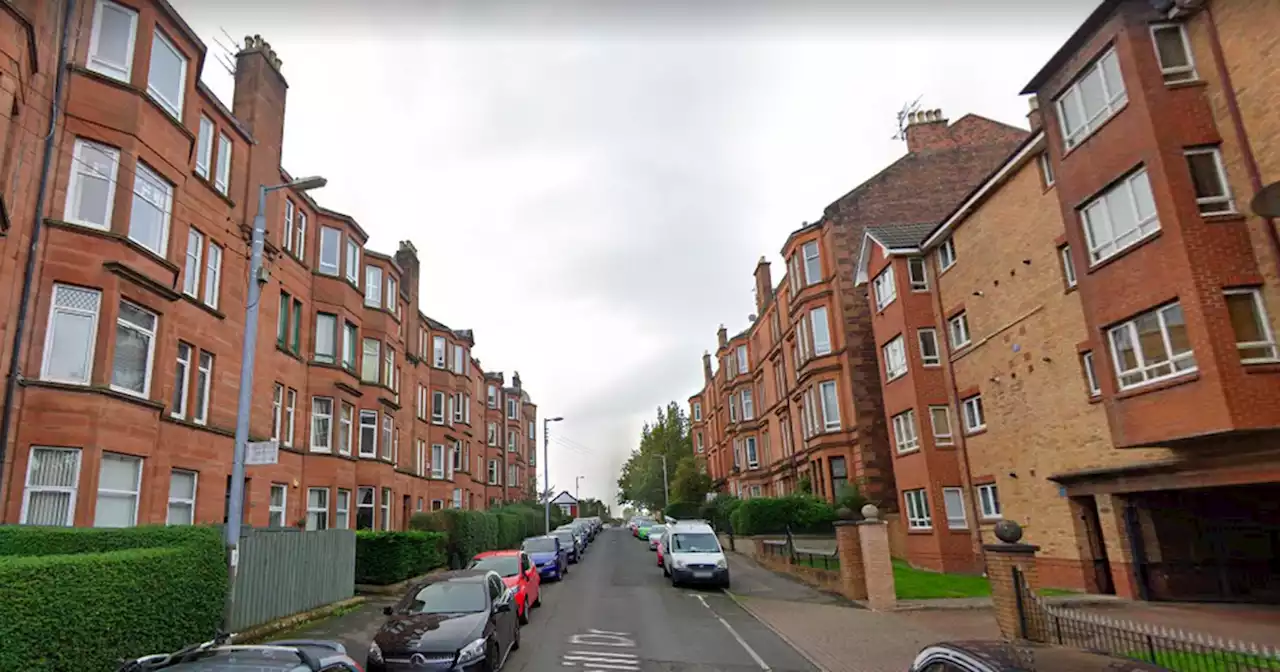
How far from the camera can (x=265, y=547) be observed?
557 inches

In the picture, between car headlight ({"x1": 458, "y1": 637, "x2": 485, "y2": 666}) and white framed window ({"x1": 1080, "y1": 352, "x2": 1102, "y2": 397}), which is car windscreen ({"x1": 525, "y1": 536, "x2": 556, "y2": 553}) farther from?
white framed window ({"x1": 1080, "y1": 352, "x2": 1102, "y2": 397})

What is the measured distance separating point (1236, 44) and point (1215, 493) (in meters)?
9.71

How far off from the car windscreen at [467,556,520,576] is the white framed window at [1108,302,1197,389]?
1411 cm

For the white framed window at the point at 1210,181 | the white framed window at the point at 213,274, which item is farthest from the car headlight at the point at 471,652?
the white framed window at the point at 1210,181

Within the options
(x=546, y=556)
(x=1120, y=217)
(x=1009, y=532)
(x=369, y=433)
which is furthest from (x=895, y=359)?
(x=369, y=433)

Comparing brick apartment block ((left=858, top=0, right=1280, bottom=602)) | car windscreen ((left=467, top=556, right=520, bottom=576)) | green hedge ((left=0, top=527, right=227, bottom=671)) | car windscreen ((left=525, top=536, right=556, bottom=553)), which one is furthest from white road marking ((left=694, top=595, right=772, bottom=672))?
brick apartment block ((left=858, top=0, right=1280, bottom=602))

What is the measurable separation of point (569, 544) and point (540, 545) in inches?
268

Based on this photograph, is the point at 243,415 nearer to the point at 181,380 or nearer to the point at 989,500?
the point at 181,380

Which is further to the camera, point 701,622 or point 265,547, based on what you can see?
point 701,622

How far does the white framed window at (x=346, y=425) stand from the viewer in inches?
933

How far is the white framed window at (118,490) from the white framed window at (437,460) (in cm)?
2596

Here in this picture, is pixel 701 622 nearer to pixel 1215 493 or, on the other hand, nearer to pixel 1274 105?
pixel 1215 493

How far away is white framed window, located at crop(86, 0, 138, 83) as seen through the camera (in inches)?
529

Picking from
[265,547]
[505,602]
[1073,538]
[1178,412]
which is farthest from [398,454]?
[1178,412]
